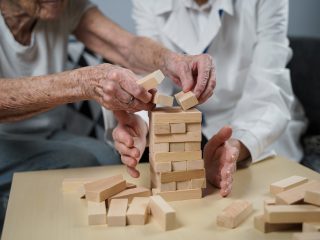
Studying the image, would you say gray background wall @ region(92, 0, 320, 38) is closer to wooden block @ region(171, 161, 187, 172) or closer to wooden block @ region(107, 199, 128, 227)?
wooden block @ region(171, 161, 187, 172)

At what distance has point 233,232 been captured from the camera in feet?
2.93

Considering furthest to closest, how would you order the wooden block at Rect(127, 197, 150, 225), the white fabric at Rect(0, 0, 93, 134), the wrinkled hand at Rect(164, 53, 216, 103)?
the white fabric at Rect(0, 0, 93, 134) < the wrinkled hand at Rect(164, 53, 216, 103) < the wooden block at Rect(127, 197, 150, 225)

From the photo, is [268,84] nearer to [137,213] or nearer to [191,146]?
[191,146]

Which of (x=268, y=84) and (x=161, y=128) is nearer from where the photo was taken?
(x=161, y=128)

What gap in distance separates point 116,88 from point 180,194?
0.95ft

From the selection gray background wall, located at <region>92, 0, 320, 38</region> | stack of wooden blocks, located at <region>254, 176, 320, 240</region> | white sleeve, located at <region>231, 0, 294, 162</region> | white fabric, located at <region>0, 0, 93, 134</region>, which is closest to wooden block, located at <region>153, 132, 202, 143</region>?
stack of wooden blocks, located at <region>254, 176, 320, 240</region>

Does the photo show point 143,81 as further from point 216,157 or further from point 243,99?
point 243,99

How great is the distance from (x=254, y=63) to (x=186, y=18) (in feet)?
1.03

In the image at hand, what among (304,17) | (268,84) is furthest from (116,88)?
(304,17)

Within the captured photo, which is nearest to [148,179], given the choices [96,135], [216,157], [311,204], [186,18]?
[216,157]

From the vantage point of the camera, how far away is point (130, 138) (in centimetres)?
114

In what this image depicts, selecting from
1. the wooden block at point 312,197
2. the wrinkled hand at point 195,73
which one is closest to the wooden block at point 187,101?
the wrinkled hand at point 195,73

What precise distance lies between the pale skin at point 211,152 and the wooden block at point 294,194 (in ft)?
0.51

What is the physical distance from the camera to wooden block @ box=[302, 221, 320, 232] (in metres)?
0.86
